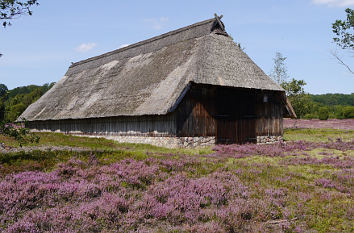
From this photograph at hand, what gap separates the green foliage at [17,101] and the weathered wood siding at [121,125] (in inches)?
203

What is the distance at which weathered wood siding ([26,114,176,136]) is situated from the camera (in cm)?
2022

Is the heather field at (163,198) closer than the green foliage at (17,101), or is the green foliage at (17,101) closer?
the heather field at (163,198)

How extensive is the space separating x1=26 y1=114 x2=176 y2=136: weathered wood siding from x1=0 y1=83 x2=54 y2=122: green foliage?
203 inches

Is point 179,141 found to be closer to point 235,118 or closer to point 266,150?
point 235,118

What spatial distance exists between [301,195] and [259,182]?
1.47 m

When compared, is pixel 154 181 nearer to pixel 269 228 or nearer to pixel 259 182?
pixel 259 182

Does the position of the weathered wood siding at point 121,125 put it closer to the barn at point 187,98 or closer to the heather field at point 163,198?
the barn at point 187,98

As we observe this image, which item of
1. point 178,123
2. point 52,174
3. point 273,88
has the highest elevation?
point 273,88

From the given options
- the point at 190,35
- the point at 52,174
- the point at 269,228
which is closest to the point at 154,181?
the point at 52,174

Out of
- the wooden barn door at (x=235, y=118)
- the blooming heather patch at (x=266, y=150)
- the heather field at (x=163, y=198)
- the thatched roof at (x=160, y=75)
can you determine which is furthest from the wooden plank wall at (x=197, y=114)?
the heather field at (x=163, y=198)

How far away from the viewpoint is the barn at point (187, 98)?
19.7 m

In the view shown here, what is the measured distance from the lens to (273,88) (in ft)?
74.5

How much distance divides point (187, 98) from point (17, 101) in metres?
10.0

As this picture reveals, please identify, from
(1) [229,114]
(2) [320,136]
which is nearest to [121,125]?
(1) [229,114]
